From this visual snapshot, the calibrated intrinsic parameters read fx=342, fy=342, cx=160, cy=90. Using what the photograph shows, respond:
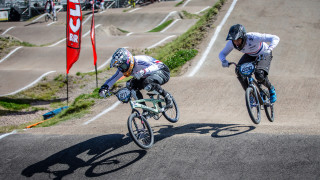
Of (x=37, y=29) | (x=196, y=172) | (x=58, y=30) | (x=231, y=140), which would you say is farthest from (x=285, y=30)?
(x=37, y=29)

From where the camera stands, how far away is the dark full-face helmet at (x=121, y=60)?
6719 mm

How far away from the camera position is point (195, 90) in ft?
39.2

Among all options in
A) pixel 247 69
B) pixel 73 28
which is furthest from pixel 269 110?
pixel 73 28

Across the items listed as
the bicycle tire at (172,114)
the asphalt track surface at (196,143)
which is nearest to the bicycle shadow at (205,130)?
the asphalt track surface at (196,143)

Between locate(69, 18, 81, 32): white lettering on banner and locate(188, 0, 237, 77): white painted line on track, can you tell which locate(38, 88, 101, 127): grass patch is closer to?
locate(69, 18, 81, 32): white lettering on banner

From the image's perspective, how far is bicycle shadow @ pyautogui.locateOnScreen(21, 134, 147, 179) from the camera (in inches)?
237

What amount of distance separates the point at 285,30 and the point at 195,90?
327 inches

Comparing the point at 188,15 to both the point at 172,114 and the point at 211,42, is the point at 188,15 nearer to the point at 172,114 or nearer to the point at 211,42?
the point at 211,42

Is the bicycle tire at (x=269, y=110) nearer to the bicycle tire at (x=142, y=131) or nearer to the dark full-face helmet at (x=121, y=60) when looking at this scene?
the bicycle tire at (x=142, y=131)

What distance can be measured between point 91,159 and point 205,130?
262cm

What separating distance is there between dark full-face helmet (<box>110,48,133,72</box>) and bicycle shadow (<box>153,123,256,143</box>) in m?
1.62

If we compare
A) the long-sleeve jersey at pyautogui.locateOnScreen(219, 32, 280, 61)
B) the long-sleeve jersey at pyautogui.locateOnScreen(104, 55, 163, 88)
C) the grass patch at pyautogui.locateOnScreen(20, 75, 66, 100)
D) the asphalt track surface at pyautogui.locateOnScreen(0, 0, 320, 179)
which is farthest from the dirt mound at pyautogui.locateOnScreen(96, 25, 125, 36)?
the long-sleeve jersey at pyautogui.locateOnScreen(219, 32, 280, 61)

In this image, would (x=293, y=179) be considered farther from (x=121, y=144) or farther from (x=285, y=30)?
(x=285, y=30)

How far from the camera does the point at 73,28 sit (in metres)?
13.9
